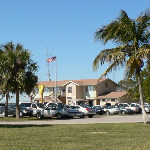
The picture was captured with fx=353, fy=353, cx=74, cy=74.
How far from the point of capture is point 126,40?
24.2 metres

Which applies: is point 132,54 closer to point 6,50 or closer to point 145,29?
point 145,29

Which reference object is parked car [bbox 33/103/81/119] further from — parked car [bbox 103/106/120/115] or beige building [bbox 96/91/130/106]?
beige building [bbox 96/91/130/106]

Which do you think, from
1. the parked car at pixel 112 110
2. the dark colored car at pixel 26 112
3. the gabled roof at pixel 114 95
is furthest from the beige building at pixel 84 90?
the dark colored car at pixel 26 112

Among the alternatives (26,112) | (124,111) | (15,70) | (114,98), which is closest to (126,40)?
(15,70)

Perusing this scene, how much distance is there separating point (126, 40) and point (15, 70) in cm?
1527

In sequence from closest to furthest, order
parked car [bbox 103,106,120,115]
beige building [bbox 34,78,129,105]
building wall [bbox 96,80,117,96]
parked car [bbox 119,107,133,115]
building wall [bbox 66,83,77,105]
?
parked car [bbox 119,107,133,115] < parked car [bbox 103,106,120,115] < beige building [bbox 34,78,129,105] < building wall [bbox 96,80,117,96] < building wall [bbox 66,83,77,105]

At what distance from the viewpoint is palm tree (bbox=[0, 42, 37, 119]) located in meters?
35.2

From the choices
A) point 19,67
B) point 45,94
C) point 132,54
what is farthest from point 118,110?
point 45,94

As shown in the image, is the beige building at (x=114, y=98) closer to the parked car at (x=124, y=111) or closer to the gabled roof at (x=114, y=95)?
the gabled roof at (x=114, y=95)

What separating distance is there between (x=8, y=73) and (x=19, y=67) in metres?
1.29

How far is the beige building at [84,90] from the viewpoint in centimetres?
7138

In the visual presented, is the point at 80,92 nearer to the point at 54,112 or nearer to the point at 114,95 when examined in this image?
the point at 114,95

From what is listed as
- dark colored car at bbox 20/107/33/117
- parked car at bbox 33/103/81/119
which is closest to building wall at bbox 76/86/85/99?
dark colored car at bbox 20/107/33/117

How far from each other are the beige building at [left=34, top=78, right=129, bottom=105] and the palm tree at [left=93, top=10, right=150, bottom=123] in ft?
151
